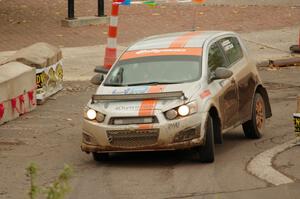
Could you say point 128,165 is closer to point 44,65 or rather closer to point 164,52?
point 164,52

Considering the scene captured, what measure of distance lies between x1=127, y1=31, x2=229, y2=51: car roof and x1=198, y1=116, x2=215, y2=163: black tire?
1.55 meters

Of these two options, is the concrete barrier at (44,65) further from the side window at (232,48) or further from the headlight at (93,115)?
the headlight at (93,115)

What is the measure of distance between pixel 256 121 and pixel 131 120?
259cm

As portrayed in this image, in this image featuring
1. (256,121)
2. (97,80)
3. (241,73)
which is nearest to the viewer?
(97,80)

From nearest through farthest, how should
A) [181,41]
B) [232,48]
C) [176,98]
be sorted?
[176,98] → [181,41] → [232,48]

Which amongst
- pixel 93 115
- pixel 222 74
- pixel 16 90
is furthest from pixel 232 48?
pixel 16 90

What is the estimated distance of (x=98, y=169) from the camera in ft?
37.4

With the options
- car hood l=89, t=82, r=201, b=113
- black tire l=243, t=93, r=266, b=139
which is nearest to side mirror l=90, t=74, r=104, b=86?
car hood l=89, t=82, r=201, b=113

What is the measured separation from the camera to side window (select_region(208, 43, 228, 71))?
12.3 meters

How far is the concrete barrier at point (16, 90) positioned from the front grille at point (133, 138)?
3.76 metres

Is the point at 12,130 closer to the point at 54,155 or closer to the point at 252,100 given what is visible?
the point at 54,155

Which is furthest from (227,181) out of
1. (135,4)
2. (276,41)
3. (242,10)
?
(135,4)

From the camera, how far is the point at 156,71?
12141mm

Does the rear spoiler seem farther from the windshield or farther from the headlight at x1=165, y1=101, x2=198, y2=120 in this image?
the windshield
